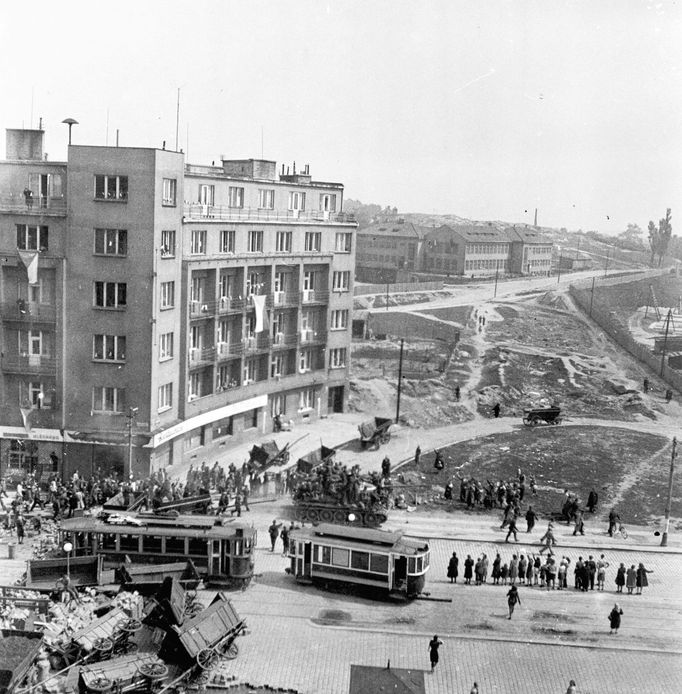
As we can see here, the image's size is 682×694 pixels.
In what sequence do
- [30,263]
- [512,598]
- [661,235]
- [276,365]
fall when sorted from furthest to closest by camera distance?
[661,235] < [276,365] < [30,263] < [512,598]

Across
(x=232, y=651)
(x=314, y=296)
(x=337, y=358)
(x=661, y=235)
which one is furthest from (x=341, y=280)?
(x=661, y=235)

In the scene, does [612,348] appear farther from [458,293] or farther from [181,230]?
A: [181,230]

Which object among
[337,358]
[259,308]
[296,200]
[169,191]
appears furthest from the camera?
[337,358]

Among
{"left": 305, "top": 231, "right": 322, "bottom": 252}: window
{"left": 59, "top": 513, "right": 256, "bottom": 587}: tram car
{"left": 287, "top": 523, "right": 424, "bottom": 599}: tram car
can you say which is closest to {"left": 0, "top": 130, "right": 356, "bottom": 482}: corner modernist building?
{"left": 305, "top": 231, "right": 322, "bottom": 252}: window

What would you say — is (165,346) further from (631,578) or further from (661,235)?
(661,235)

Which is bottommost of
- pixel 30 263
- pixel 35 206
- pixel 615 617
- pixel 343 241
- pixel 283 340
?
pixel 615 617

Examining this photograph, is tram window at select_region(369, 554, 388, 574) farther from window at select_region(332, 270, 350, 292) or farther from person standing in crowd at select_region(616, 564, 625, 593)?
window at select_region(332, 270, 350, 292)

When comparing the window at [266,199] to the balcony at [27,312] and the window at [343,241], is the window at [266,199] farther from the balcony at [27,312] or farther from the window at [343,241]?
the balcony at [27,312]
